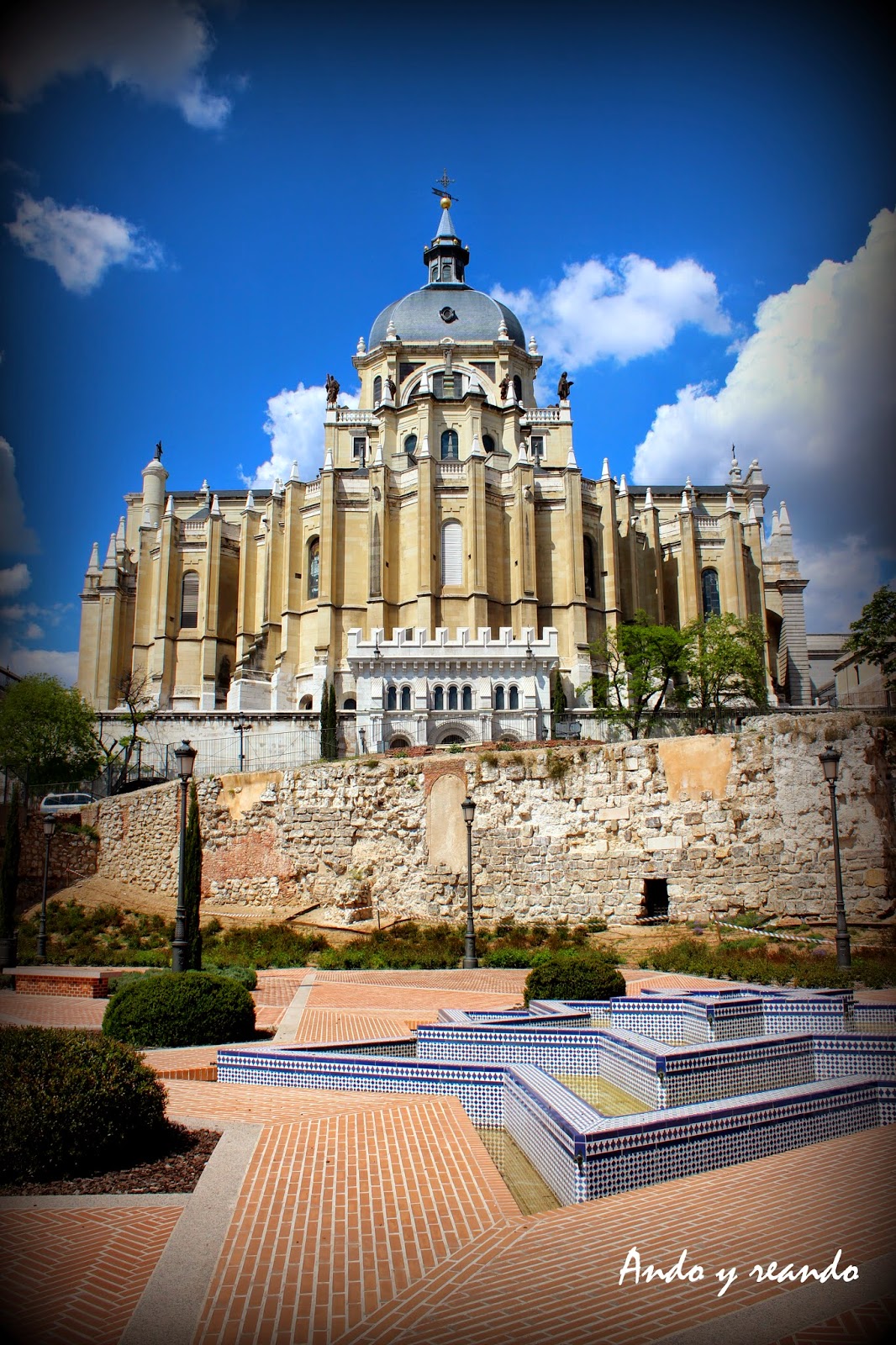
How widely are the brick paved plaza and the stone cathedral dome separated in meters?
63.5

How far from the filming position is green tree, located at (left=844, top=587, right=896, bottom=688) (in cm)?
1109

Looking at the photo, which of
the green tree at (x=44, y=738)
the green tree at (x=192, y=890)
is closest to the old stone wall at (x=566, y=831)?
the green tree at (x=192, y=890)

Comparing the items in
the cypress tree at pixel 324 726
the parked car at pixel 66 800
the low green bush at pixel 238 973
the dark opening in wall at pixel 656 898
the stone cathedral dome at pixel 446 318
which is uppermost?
the stone cathedral dome at pixel 446 318

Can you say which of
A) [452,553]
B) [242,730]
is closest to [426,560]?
[452,553]

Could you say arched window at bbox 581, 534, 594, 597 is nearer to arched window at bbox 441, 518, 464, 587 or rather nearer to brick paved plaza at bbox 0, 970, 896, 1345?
arched window at bbox 441, 518, 464, 587

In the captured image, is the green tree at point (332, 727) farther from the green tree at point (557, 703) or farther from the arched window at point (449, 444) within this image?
the arched window at point (449, 444)

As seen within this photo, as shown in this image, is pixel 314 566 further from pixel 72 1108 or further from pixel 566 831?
pixel 72 1108

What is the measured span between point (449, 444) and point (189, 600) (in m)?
19.3

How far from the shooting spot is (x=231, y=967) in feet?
63.3

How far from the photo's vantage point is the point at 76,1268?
470cm

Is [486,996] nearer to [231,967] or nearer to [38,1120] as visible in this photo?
[231,967]

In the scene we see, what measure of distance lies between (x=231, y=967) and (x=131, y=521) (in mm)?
52638

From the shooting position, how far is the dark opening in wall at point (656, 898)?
2216cm

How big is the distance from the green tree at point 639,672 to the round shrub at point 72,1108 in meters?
37.4
